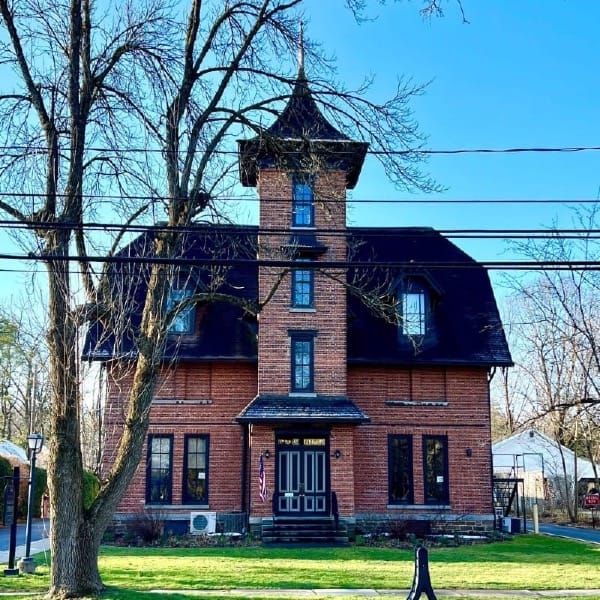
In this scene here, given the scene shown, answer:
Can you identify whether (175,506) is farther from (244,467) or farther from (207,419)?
(207,419)

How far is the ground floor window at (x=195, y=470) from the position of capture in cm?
2314

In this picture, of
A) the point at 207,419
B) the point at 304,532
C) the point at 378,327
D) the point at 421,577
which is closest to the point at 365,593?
the point at 421,577

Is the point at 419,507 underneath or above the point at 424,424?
underneath

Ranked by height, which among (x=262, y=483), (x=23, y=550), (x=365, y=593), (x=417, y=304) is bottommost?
(x=23, y=550)

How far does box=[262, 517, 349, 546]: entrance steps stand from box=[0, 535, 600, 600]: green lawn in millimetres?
1129

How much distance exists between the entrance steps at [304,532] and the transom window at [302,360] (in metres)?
3.63

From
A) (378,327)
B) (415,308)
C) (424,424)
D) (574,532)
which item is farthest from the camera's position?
(574,532)

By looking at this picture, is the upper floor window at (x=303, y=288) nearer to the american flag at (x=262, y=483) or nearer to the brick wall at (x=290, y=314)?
the brick wall at (x=290, y=314)

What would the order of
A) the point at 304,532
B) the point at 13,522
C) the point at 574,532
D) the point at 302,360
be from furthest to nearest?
the point at 574,532 → the point at 302,360 → the point at 304,532 → the point at 13,522

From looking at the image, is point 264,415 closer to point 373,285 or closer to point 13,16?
point 373,285

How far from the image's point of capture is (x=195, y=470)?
23297 mm

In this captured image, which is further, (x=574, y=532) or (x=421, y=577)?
(x=574, y=532)

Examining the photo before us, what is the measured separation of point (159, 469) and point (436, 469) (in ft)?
26.8

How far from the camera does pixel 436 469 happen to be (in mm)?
23703
